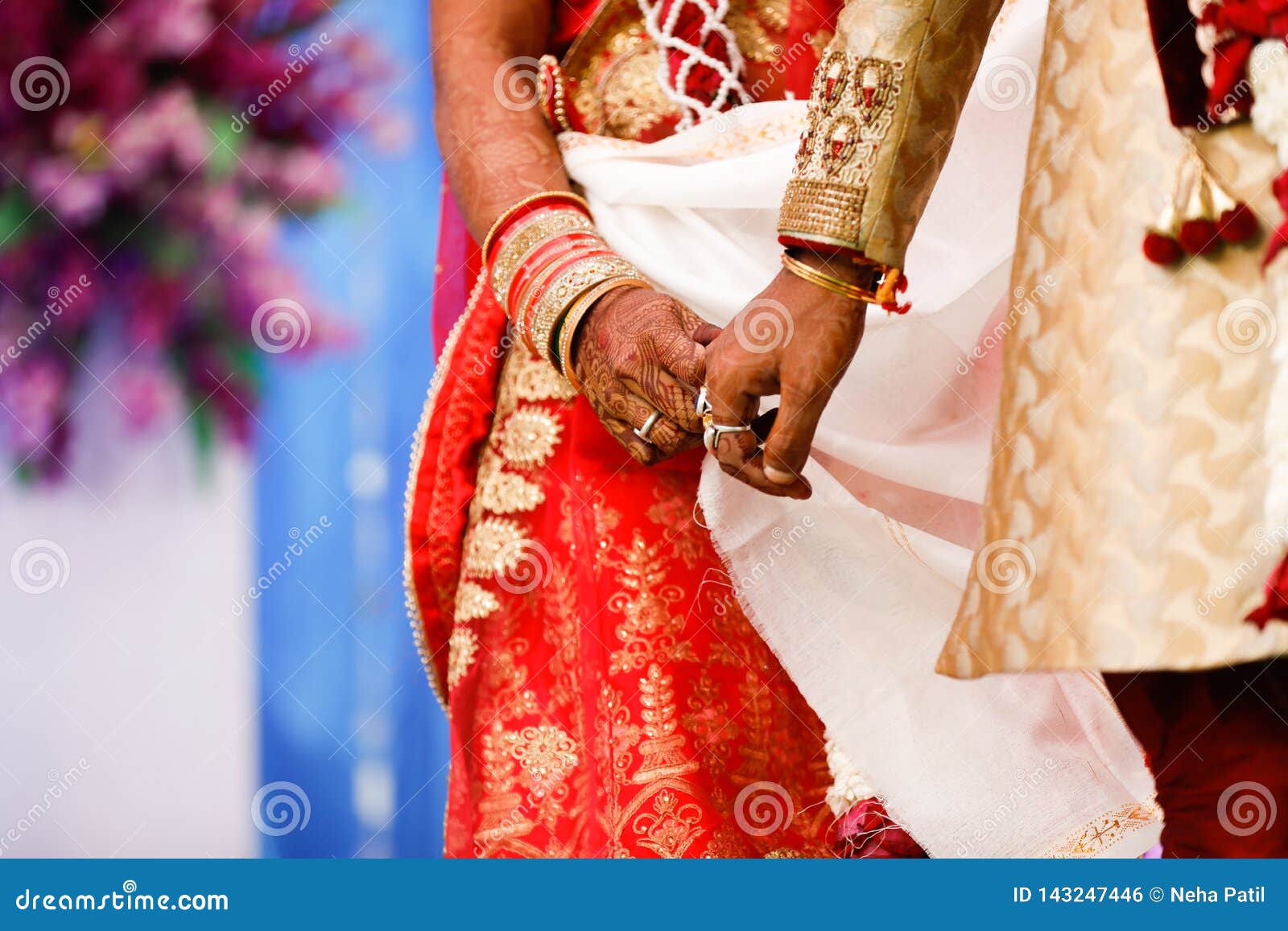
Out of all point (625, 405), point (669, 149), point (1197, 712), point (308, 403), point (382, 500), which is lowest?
point (382, 500)

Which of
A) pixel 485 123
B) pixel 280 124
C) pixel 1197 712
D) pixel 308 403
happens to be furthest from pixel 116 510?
pixel 1197 712

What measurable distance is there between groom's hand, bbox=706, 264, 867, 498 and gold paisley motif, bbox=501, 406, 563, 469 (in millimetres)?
272

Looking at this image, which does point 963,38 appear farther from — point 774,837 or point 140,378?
point 140,378

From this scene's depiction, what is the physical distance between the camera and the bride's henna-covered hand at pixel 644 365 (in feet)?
3.48

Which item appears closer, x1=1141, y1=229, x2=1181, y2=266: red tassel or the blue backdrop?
x1=1141, y1=229, x2=1181, y2=266: red tassel

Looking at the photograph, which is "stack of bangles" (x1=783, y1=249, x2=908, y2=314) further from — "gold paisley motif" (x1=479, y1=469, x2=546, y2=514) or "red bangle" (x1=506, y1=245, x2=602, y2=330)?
"gold paisley motif" (x1=479, y1=469, x2=546, y2=514)

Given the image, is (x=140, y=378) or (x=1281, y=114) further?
(x=140, y=378)

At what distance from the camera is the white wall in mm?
1972

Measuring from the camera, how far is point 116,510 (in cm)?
200

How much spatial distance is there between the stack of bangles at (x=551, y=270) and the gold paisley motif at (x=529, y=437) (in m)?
0.08

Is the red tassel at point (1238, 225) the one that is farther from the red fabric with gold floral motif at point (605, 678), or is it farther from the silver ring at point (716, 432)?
the red fabric with gold floral motif at point (605, 678)

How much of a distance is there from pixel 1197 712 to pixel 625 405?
1.55 feet

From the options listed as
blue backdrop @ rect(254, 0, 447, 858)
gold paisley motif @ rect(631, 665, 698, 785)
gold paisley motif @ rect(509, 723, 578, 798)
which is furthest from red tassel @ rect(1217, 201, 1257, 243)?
blue backdrop @ rect(254, 0, 447, 858)

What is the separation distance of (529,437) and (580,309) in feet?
0.59
